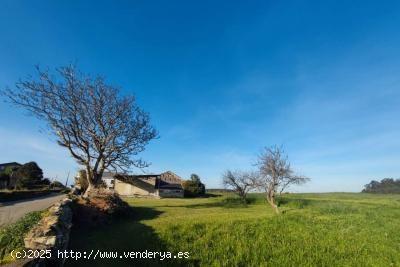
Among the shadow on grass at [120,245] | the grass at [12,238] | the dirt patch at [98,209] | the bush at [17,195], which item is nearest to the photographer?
the grass at [12,238]

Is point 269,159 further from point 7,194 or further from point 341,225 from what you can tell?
point 7,194

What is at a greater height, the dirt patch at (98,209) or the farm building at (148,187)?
the farm building at (148,187)

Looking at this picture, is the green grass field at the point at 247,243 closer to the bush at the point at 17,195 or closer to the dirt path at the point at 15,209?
the dirt path at the point at 15,209

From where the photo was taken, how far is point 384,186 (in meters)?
156

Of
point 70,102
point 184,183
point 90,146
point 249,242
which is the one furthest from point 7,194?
point 184,183

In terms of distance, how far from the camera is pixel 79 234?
1415 cm

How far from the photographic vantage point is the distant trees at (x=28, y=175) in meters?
52.0

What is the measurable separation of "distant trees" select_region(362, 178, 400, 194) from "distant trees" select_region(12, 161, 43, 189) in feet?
510

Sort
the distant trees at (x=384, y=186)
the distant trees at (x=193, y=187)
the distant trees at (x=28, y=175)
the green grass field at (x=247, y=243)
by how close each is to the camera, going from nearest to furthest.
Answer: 1. the green grass field at (x=247, y=243)
2. the distant trees at (x=28, y=175)
3. the distant trees at (x=193, y=187)
4. the distant trees at (x=384, y=186)

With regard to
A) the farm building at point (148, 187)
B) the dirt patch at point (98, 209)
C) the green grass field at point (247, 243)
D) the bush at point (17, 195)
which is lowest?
the green grass field at point (247, 243)

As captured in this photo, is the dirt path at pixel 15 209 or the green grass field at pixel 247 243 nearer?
the green grass field at pixel 247 243

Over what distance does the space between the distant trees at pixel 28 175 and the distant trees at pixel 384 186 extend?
510 feet

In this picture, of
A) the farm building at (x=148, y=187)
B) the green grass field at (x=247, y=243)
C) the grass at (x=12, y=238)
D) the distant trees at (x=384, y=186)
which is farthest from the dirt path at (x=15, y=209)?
the distant trees at (x=384, y=186)

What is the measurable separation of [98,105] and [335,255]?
2430 cm
